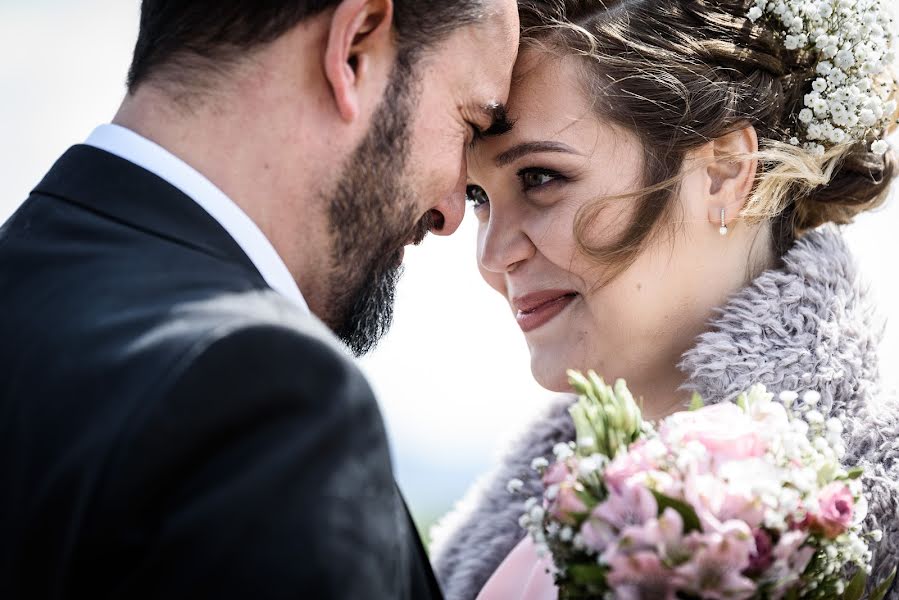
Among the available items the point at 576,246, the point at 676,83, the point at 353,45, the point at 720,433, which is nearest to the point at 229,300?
the point at 353,45

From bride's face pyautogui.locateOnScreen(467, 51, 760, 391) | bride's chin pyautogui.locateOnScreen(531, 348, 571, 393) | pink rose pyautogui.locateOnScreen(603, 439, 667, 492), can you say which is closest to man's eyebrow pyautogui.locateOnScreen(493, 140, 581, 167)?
bride's face pyautogui.locateOnScreen(467, 51, 760, 391)

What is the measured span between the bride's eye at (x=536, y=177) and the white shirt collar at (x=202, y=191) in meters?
1.39

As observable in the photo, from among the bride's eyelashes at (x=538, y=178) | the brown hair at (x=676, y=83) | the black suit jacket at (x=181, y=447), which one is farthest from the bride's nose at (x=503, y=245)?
the black suit jacket at (x=181, y=447)

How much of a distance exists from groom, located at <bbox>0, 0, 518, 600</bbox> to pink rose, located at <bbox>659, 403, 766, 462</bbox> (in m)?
0.62

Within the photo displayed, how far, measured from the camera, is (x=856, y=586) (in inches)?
87.2

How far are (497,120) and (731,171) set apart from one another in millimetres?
869

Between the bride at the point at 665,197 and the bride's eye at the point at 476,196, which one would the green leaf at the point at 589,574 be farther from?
the bride's eye at the point at 476,196

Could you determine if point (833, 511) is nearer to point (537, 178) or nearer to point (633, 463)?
point (633, 463)

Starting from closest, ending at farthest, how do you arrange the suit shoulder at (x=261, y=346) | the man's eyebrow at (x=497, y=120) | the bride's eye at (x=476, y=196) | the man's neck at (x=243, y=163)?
the suit shoulder at (x=261, y=346), the man's neck at (x=243, y=163), the man's eyebrow at (x=497, y=120), the bride's eye at (x=476, y=196)

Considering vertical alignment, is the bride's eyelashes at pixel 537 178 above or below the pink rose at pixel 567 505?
above

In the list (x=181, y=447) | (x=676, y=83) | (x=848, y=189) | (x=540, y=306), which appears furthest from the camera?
(x=848, y=189)

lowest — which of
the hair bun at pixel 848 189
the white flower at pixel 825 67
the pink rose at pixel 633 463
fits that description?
the hair bun at pixel 848 189

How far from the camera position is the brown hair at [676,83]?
10.5 feet

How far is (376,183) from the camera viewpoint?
237cm
